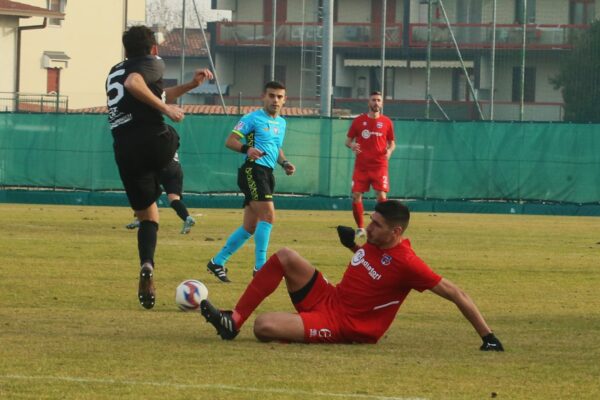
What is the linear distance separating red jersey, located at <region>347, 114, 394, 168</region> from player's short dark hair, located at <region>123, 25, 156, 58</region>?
11.9 m

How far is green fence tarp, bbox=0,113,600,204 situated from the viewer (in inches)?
1292

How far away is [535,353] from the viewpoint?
30.5 feet

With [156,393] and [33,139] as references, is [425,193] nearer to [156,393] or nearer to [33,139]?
[33,139]

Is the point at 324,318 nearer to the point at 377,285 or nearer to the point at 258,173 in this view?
the point at 377,285

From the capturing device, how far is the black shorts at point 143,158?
11.1 metres

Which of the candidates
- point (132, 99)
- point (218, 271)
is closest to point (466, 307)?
point (132, 99)

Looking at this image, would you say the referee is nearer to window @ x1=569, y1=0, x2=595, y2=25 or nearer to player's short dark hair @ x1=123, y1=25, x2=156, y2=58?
player's short dark hair @ x1=123, y1=25, x2=156, y2=58

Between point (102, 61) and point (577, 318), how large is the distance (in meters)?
54.2

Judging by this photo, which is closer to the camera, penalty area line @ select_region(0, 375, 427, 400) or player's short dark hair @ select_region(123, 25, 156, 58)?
penalty area line @ select_region(0, 375, 427, 400)

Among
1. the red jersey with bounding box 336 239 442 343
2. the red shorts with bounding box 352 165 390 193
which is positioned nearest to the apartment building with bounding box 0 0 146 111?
the red shorts with bounding box 352 165 390 193

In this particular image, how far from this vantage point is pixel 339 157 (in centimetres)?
3406

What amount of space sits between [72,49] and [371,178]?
41.6m

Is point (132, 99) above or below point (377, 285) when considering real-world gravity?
above

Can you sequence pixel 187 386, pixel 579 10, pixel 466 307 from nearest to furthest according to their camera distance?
pixel 187 386 → pixel 466 307 → pixel 579 10
